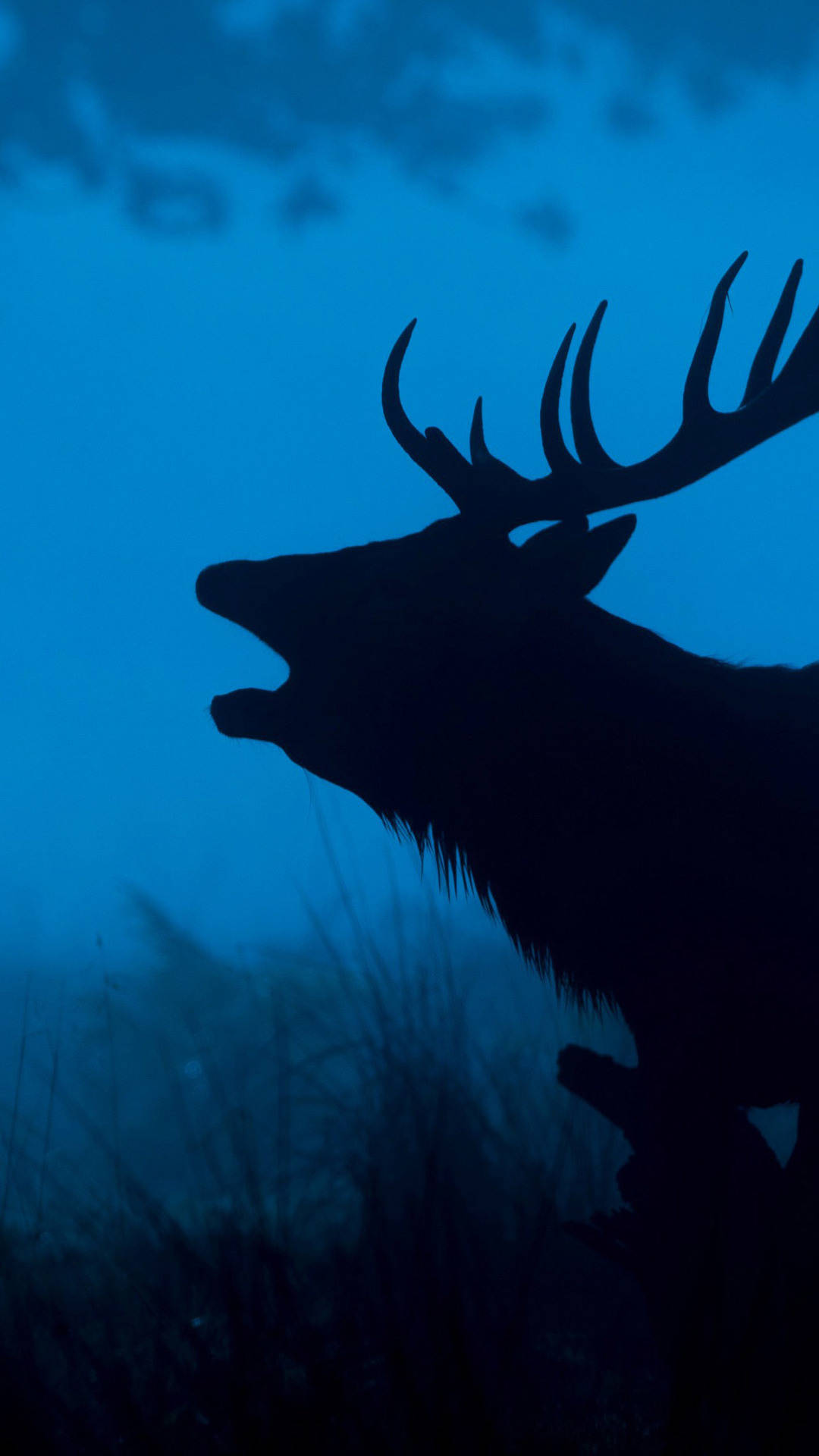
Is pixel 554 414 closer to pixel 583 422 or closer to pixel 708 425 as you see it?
pixel 583 422

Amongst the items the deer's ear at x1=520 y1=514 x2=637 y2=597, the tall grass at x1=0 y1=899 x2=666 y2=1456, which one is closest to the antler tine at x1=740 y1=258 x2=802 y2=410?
the deer's ear at x1=520 y1=514 x2=637 y2=597

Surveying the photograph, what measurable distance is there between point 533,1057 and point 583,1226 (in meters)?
1.85

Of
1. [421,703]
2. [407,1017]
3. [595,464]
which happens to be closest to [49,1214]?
[407,1017]

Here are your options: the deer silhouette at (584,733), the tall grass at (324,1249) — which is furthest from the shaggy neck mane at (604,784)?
the tall grass at (324,1249)

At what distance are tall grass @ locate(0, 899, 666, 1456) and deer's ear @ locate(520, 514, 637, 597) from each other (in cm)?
113

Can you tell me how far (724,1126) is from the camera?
1949mm

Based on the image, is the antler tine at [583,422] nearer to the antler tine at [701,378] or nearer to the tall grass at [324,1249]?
the antler tine at [701,378]

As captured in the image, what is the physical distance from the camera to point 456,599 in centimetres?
232

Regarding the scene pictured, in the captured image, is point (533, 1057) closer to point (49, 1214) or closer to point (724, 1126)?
point (49, 1214)

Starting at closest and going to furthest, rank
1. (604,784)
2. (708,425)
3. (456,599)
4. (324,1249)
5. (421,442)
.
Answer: (604,784), (456,599), (708,425), (421,442), (324,1249)

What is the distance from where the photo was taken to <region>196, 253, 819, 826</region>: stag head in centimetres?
225

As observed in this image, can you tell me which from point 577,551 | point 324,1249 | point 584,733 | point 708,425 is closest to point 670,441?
point 708,425

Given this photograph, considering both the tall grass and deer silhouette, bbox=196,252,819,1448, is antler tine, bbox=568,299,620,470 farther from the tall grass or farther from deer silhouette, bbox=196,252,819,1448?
the tall grass

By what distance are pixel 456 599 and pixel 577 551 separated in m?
0.29
